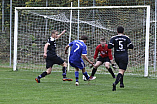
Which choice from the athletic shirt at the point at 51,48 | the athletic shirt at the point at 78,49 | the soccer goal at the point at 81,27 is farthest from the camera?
the soccer goal at the point at 81,27

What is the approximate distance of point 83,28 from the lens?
18.6 metres

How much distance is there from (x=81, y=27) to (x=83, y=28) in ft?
0.48

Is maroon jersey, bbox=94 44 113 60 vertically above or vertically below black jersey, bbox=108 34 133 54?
below

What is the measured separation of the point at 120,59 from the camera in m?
10.2

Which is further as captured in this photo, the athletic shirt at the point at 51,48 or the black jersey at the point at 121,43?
the athletic shirt at the point at 51,48

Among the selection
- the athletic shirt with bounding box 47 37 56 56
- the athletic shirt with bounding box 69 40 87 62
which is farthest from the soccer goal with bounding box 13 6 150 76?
the athletic shirt with bounding box 69 40 87 62

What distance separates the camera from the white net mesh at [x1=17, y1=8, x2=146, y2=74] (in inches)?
645

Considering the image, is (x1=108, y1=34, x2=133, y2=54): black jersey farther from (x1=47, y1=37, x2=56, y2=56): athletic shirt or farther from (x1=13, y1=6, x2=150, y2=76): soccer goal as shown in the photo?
(x1=13, y1=6, x2=150, y2=76): soccer goal

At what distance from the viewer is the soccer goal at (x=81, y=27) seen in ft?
53.4

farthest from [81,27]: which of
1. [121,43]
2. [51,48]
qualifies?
A: [121,43]

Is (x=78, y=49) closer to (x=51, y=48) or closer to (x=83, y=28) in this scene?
(x=51, y=48)

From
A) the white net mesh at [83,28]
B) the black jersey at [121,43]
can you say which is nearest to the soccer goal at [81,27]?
the white net mesh at [83,28]

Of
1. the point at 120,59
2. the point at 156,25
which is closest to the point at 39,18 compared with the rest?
the point at 156,25

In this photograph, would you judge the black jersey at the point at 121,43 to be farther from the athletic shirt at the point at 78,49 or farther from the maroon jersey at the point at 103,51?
the maroon jersey at the point at 103,51
